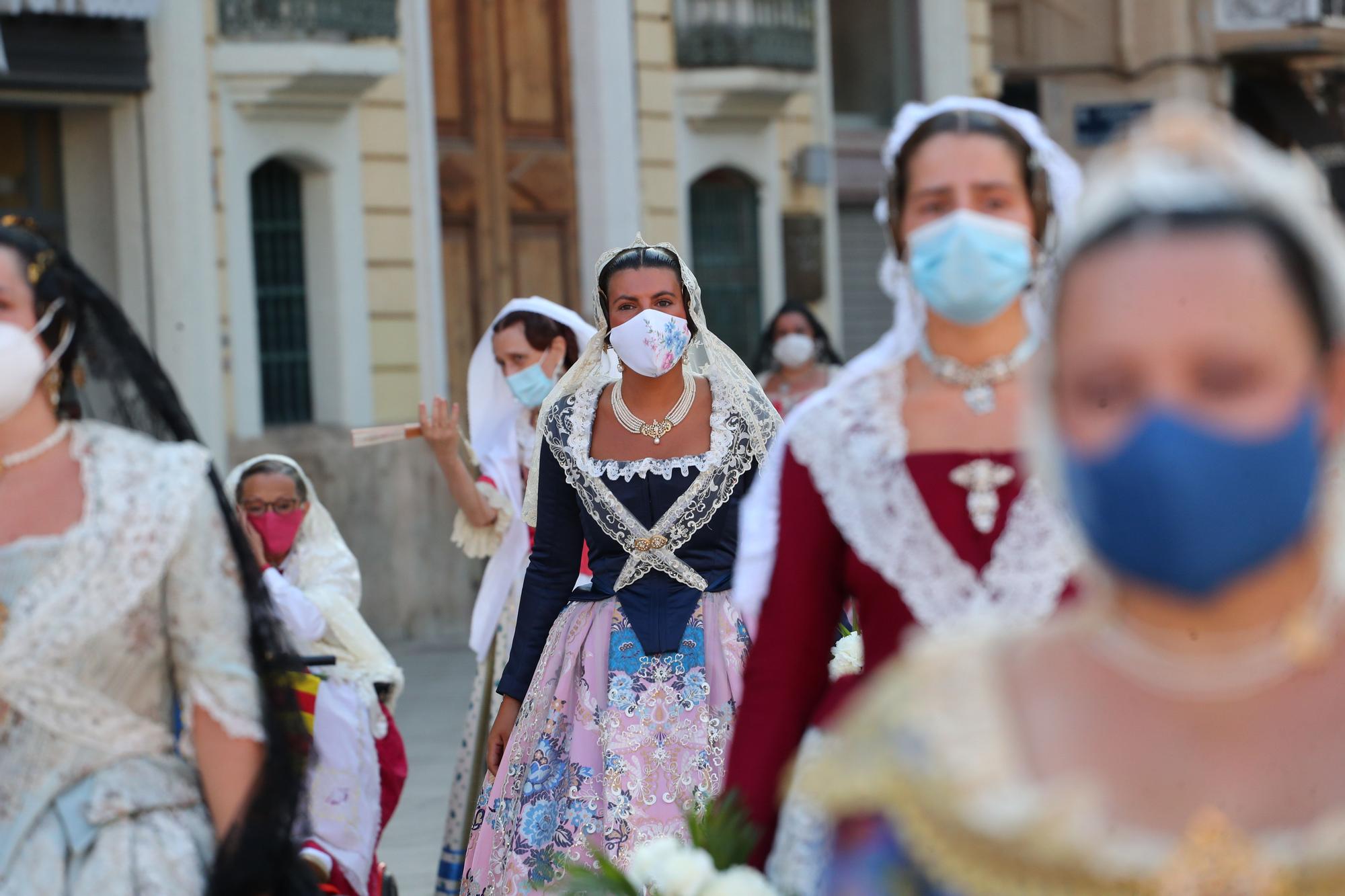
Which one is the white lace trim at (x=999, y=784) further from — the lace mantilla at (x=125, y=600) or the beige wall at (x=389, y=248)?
the beige wall at (x=389, y=248)

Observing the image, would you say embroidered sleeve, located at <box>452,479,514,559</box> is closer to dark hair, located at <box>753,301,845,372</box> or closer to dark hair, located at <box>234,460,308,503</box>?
dark hair, located at <box>234,460,308,503</box>

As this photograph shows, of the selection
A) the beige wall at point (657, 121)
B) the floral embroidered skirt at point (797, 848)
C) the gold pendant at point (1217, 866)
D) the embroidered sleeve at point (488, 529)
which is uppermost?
the beige wall at point (657, 121)

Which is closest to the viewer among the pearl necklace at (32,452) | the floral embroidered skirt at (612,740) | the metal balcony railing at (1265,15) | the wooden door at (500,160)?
Result: the pearl necklace at (32,452)

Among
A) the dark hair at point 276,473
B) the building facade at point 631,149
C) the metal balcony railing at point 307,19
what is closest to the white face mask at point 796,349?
the metal balcony railing at point 307,19

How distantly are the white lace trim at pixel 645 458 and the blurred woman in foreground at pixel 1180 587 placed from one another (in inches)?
158

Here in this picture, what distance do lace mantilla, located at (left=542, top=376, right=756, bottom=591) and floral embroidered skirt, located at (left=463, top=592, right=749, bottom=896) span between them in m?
0.12

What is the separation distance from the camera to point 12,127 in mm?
13406

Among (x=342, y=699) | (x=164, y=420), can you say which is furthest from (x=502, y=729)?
(x=164, y=420)

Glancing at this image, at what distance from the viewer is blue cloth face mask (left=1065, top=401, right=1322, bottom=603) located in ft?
5.09

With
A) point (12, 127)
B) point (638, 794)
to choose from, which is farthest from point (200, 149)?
point (638, 794)

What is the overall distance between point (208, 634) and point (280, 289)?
11342 millimetres

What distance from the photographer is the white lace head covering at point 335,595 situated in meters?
7.01

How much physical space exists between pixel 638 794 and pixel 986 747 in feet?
13.0

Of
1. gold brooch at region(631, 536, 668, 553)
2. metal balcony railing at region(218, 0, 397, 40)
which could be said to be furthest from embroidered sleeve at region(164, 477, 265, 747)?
metal balcony railing at region(218, 0, 397, 40)
